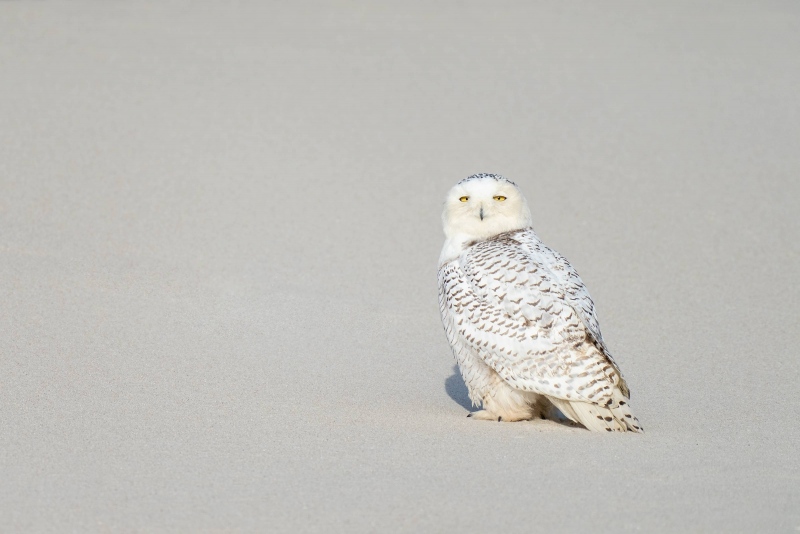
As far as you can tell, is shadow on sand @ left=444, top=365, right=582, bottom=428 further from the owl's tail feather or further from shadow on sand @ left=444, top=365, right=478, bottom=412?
the owl's tail feather

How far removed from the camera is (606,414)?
4836 millimetres

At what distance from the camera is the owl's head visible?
532 cm

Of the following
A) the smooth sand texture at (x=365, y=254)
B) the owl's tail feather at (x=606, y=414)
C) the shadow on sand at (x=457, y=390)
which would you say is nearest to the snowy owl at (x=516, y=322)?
the owl's tail feather at (x=606, y=414)

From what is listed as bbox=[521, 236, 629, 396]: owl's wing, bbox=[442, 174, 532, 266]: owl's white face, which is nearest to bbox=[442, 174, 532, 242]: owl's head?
bbox=[442, 174, 532, 266]: owl's white face

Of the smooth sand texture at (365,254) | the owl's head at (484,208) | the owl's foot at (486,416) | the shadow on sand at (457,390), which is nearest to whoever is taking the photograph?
the smooth sand texture at (365,254)

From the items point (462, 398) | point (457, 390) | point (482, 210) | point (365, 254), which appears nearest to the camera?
point (482, 210)

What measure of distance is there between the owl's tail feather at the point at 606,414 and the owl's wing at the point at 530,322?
51 millimetres

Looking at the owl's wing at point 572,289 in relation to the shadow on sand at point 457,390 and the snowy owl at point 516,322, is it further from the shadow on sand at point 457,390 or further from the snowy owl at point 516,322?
the shadow on sand at point 457,390

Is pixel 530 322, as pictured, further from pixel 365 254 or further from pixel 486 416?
pixel 365 254

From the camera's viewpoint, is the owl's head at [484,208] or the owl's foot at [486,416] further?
the owl's head at [484,208]

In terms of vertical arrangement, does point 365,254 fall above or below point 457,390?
above

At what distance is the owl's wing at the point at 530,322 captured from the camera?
4.81 metres

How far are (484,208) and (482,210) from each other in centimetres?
2

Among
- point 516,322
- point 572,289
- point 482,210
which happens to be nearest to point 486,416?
point 516,322
